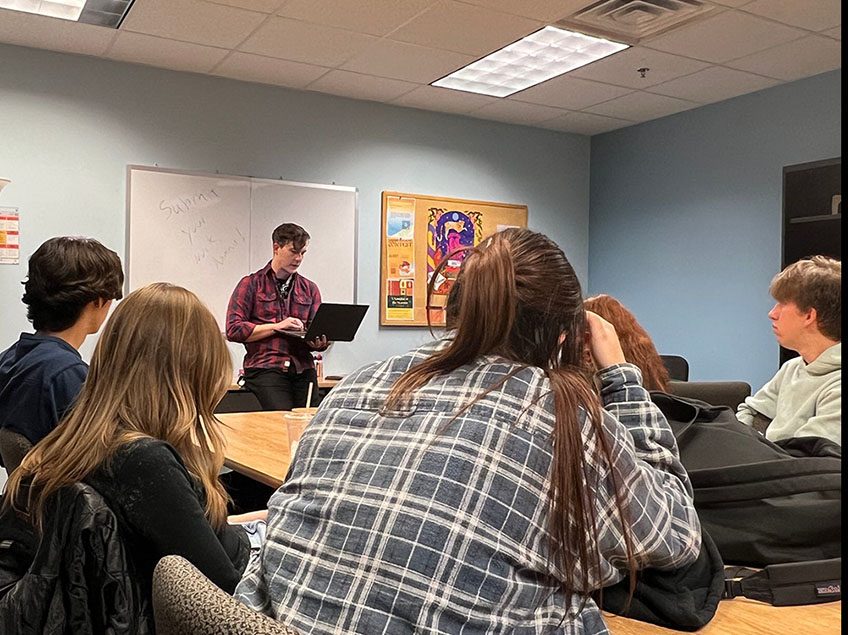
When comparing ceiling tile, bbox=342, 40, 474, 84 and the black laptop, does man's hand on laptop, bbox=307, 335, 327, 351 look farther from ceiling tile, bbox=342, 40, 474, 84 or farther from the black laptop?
ceiling tile, bbox=342, 40, 474, 84

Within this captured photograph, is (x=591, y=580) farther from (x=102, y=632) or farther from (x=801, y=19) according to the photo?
(x=801, y=19)

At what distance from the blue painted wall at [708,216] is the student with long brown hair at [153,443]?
13.1 feet

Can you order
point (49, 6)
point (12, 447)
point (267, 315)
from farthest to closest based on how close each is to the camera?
point (267, 315) < point (49, 6) < point (12, 447)

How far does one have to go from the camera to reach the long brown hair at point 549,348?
96 cm

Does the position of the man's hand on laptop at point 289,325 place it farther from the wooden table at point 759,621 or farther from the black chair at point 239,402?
the wooden table at point 759,621

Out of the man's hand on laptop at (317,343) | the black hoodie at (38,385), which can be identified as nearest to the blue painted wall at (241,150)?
the man's hand on laptop at (317,343)

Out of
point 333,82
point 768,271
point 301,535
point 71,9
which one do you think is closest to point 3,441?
point 301,535

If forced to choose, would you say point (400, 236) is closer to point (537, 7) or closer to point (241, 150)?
point (241, 150)

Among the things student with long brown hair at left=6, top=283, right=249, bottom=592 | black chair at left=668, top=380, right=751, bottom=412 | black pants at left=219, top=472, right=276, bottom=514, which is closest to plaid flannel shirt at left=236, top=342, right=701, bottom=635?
student with long brown hair at left=6, top=283, right=249, bottom=592

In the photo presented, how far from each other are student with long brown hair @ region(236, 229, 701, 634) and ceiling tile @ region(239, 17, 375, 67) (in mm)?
3140

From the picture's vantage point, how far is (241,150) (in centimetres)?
484

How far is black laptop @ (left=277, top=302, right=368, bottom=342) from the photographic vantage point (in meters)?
4.15

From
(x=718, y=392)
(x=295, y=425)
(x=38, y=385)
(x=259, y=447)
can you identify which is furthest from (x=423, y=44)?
(x=38, y=385)

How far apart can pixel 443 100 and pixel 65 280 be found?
3.53m
